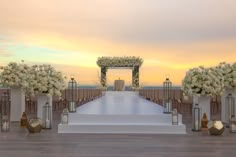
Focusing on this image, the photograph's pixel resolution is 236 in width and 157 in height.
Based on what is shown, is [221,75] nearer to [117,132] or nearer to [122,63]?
[117,132]

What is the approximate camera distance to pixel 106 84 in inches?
843

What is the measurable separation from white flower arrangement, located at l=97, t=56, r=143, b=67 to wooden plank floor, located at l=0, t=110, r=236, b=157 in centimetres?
1079

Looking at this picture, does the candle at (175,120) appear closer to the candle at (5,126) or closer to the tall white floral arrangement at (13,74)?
the candle at (5,126)

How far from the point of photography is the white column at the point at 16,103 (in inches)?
494

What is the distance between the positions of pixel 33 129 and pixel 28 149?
2.19m

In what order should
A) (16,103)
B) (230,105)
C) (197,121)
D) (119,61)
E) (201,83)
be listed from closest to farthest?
(197,121) → (201,83) → (230,105) → (16,103) → (119,61)

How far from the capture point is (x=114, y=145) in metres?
7.78

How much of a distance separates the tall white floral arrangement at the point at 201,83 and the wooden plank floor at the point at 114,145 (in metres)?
1.33

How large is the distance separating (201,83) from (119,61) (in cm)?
991

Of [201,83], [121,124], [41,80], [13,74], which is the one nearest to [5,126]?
Answer: [41,80]

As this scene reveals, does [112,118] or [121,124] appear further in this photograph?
[112,118]

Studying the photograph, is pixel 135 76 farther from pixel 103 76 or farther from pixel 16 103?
pixel 16 103


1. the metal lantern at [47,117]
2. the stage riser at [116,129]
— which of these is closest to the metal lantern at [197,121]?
the stage riser at [116,129]

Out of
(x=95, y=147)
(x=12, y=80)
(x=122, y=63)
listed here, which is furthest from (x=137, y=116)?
(x=122, y=63)
